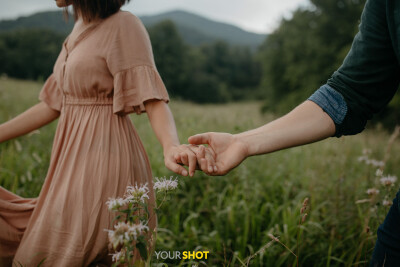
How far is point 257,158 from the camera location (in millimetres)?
3781

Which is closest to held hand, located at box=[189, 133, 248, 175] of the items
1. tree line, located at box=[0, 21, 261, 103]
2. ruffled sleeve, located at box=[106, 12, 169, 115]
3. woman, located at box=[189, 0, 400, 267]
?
woman, located at box=[189, 0, 400, 267]

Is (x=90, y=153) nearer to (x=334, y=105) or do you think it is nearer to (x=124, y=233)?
(x=124, y=233)

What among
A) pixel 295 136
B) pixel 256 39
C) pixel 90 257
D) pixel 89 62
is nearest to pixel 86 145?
pixel 89 62

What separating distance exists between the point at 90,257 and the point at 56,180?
16.5 inches

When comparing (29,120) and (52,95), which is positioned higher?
(52,95)

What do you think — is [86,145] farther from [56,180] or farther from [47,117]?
[47,117]

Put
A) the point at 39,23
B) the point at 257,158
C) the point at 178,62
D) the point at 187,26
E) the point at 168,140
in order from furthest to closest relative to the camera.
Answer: the point at 187,26, the point at 178,62, the point at 39,23, the point at 257,158, the point at 168,140

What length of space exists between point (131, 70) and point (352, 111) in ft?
3.44

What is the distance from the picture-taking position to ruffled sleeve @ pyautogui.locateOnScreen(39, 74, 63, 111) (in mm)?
1753

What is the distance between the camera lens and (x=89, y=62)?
4.75ft

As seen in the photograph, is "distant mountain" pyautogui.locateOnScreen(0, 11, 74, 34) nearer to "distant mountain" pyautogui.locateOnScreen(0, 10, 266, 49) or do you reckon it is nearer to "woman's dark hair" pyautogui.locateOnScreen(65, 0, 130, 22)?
"distant mountain" pyautogui.locateOnScreen(0, 10, 266, 49)

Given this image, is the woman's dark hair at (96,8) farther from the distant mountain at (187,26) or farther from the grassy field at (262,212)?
the grassy field at (262,212)

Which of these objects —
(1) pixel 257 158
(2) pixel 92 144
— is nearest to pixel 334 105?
(2) pixel 92 144

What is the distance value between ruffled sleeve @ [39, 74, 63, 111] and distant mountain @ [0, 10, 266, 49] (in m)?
0.46
